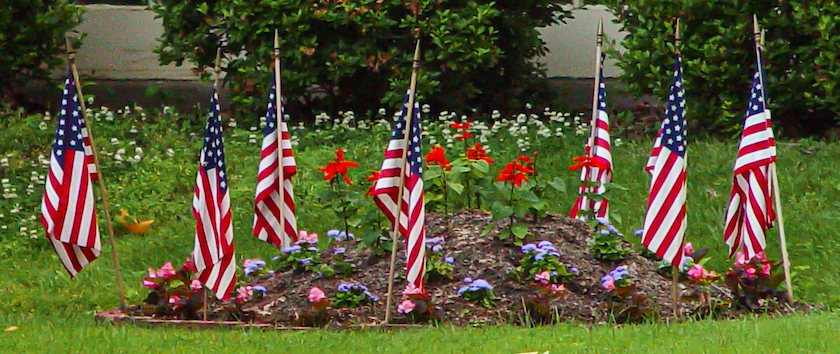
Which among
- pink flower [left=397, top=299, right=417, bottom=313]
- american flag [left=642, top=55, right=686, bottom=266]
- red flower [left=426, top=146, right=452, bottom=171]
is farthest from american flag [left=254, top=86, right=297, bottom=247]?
american flag [left=642, top=55, right=686, bottom=266]

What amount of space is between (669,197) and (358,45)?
565cm

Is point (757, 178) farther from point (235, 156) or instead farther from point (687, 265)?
point (235, 156)

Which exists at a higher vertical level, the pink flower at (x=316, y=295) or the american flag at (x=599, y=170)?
the american flag at (x=599, y=170)

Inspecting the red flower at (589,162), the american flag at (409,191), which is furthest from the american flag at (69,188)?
the red flower at (589,162)

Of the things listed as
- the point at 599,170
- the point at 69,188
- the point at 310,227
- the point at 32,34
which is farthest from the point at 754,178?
the point at 32,34

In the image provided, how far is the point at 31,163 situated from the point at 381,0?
3409 millimetres

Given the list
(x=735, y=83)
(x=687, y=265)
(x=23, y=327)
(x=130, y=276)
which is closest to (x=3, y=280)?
(x=130, y=276)

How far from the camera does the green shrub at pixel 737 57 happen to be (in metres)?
9.63

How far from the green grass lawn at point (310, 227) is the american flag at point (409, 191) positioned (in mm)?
363

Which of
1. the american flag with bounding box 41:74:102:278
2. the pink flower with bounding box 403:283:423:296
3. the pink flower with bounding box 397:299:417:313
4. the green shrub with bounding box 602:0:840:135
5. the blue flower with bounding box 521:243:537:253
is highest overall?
the green shrub with bounding box 602:0:840:135

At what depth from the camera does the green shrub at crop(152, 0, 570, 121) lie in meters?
10.9

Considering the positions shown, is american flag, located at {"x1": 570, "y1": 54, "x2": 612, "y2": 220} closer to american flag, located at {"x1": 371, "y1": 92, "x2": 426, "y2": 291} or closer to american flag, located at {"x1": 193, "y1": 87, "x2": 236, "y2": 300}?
american flag, located at {"x1": 371, "y1": 92, "x2": 426, "y2": 291}

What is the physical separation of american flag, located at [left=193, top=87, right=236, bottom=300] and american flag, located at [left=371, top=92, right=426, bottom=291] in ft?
2.68

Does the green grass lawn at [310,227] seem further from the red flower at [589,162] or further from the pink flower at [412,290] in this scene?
the red flower at [589,162]
